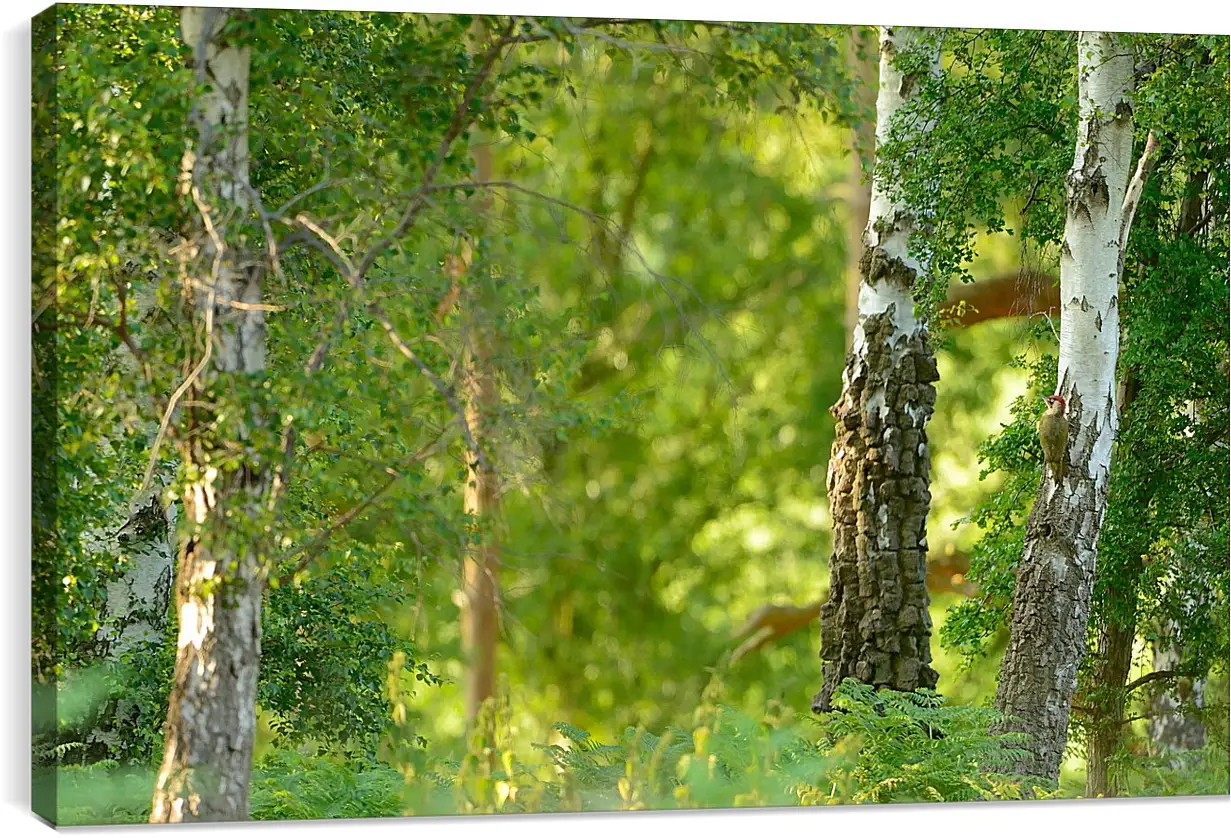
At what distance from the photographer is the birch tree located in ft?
17.9

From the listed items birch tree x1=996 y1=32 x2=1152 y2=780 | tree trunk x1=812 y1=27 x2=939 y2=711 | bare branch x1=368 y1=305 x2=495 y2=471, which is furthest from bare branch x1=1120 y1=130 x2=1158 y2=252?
bare branch x1=368 y1=305 x2=495 y2=471

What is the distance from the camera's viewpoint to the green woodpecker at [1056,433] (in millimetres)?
5473

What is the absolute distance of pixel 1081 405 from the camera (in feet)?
18.0

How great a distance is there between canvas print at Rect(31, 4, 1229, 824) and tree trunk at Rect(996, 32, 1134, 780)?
0.01 m

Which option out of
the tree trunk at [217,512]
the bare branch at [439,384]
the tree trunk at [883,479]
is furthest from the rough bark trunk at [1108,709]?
the tree trunk at [217,512]

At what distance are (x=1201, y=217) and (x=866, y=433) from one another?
1.41m

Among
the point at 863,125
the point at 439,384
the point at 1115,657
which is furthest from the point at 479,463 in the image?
the point at 1115,657

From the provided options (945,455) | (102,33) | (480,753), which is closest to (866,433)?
(945,455)

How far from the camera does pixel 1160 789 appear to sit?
5.47 m

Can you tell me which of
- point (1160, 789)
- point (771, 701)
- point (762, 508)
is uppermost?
point (762, 508)

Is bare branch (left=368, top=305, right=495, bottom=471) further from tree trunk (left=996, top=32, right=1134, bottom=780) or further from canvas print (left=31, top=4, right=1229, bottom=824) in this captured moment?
tree trunk (left=996, top=32, right=1134, bottom=780)

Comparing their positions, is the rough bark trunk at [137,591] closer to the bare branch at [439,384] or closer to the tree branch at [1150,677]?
the bare branch at [439,384]

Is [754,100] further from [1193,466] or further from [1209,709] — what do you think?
[1209,709]

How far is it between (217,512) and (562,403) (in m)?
1.12
